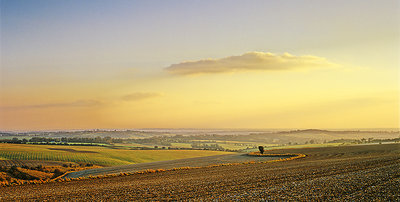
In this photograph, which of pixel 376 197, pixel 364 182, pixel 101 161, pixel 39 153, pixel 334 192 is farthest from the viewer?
pixel 39 153

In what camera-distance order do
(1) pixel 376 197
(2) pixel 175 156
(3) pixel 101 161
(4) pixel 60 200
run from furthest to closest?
1. (2) pixel 175 156
2. (3) pixel 101 161
3. (4) pixel 60 200
4. (1) pixel 376 197

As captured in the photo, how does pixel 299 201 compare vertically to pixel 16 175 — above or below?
above

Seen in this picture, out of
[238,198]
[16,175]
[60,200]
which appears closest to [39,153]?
[16,175]

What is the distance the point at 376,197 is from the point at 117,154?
102113 millimetres

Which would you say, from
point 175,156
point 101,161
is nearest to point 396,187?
point 101,161

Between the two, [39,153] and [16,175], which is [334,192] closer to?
[16,175]

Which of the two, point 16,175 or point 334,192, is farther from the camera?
point 16,175

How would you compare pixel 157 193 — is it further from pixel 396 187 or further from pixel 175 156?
pixel 175 156

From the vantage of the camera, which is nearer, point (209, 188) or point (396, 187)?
point (396, 187)

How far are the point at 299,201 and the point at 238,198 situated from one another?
3560 millimetres

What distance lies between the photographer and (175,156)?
4338 inches

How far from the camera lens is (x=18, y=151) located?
10369 centimetres

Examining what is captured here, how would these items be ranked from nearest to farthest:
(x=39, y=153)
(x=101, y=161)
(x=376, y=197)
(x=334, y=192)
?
(x=376, y=197), (x=334, y=192), (x=101, y=161), (x=39, y=153)

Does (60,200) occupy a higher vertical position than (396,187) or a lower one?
lower
